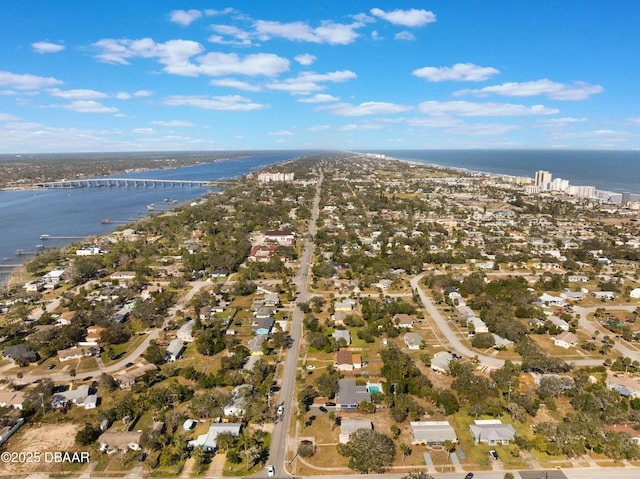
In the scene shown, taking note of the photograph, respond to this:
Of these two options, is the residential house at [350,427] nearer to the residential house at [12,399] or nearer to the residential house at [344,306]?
the residential house at [344,306]

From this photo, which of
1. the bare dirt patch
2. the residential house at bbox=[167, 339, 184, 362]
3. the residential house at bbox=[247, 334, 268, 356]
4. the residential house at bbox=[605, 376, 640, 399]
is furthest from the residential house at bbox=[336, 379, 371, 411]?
the residential house at bbox=[605, 376, 640, 399]

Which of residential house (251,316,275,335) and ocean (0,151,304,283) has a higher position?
ocean (0,151,304,283)

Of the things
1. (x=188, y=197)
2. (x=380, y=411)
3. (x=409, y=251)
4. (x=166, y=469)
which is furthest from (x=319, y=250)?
(x=188, y=197)

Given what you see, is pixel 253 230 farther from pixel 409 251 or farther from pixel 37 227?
pixel 37 227

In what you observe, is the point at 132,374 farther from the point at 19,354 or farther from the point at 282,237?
the point at 282,237

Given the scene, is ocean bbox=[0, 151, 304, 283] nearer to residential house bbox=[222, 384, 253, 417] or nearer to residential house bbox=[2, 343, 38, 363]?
residential house bbox=[2, 343, 38, 363]

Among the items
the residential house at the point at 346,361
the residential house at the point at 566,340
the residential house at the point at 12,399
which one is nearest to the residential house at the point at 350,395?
the residential house at the point at 346,361
